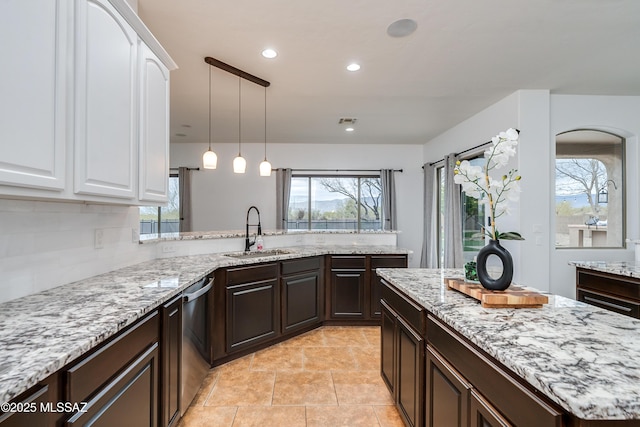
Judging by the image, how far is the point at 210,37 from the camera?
232cm

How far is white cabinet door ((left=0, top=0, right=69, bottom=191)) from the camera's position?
3.08ft

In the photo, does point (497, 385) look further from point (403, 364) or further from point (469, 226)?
point (469, 226)

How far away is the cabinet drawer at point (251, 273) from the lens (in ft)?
8.21

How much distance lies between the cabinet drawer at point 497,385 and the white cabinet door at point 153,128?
1817 millimetres

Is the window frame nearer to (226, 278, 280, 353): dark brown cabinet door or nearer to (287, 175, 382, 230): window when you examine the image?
(287, 175, 382, 230): window

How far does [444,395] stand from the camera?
1.23m

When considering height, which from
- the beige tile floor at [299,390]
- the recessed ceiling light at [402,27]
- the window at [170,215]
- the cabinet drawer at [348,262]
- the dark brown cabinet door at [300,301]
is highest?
the recessed ceiling light at [402,27]

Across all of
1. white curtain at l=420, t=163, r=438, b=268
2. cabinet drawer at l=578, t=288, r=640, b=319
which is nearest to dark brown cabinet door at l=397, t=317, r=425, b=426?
cabinet drawer at l=578, t=288, r=640, b=319

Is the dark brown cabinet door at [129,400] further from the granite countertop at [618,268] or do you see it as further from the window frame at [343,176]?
the window frame at [343,176]

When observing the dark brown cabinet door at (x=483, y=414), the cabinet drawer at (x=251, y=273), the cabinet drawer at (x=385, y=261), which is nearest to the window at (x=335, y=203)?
the cabinet drawer at (x=385, y=261)

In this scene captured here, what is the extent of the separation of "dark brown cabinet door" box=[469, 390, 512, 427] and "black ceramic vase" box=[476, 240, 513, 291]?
0.50m

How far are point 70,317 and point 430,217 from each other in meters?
5.40

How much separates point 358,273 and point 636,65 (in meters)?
3.37

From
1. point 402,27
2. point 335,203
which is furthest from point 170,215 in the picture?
point 402,27
